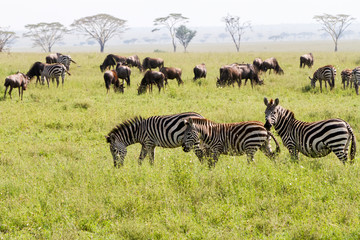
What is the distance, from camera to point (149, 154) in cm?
829

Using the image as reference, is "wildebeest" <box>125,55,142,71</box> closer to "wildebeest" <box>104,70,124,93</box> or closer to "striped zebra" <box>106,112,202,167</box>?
"wildebeest" <box>104,70,124,93</box>

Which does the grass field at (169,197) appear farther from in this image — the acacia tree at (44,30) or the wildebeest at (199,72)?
the acacia tree at (44,30)

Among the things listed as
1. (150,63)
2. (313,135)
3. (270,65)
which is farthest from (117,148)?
(150,63)

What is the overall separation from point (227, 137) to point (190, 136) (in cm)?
76

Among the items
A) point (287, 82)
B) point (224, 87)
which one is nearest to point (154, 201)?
point (224, 87)

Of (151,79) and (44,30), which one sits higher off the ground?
(44,30)

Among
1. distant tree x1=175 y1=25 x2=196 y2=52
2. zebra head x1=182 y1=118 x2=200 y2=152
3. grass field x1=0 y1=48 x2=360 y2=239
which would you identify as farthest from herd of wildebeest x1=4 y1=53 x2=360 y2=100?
distant tree x1=175 y1=25 x2=196 y2=52

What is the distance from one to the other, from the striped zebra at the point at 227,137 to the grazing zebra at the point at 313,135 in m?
0.32

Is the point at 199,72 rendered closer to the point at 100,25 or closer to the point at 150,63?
A: the point at 150,63

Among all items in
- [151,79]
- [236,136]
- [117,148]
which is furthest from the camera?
[151,79]

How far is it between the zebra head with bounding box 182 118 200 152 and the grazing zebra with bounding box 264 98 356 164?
133cm

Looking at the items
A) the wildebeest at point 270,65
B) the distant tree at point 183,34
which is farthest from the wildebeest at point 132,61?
the distant tree at point 183,34

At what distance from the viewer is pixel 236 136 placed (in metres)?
7.61

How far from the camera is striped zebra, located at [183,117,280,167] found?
24.4ft
